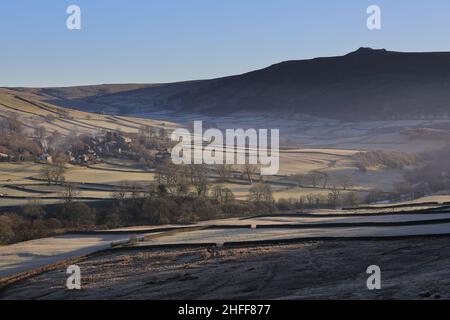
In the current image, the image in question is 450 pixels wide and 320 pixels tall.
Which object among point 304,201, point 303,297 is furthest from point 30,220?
point 303,297

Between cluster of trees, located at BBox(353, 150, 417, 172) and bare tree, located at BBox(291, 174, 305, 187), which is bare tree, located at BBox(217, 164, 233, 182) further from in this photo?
cluster of trees, located at BBox(353, 150, 417, 172)

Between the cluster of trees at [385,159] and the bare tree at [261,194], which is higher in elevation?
the cluster of trees at [385,159]

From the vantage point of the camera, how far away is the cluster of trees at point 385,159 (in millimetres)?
105906

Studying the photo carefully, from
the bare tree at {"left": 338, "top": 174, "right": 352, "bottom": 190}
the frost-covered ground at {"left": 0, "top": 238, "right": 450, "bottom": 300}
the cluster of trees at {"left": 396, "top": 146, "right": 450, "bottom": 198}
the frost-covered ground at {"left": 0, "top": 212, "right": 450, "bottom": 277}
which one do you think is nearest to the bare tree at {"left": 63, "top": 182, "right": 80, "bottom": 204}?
the frost-covered ground at {"left": 0, "top": 212, "right": 450, "bottom": 277}

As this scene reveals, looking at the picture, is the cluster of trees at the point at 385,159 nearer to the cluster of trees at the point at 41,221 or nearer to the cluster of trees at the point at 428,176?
the cluster of trees at the point at 428,176

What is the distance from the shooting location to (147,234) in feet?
151

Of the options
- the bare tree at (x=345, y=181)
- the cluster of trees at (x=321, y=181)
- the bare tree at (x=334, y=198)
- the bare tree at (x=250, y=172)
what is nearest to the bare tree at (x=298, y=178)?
the cluster of trees at (x=321, y=181)

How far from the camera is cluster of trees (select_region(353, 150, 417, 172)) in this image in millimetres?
105906

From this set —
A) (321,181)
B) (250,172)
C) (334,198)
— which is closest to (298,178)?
(321,181)

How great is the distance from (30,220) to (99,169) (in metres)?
35.4

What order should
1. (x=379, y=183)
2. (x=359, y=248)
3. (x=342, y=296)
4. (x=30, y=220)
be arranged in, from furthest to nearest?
(x=379, y=183) → (x=30, y=220) → (x=359, y=248) → (x=342, y=296)

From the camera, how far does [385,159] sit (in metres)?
111

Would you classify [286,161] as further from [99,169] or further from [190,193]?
[190,193]

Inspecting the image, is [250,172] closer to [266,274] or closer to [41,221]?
[41,221]
